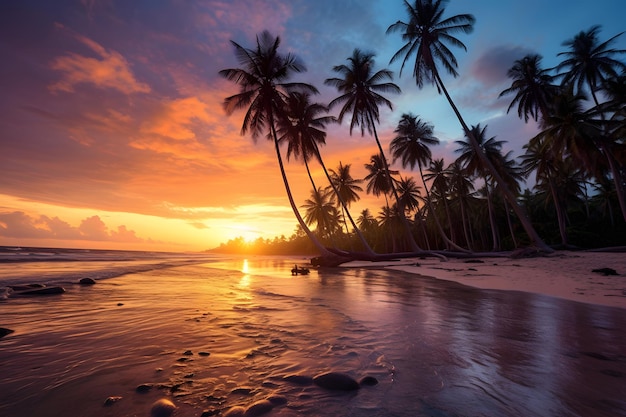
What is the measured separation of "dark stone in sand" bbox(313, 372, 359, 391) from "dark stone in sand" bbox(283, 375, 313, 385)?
7 centimetres

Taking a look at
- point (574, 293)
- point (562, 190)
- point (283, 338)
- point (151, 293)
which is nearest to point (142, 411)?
point (283, 338)

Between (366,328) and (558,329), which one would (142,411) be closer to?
(366,328)

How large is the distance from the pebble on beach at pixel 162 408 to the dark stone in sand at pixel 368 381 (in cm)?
127

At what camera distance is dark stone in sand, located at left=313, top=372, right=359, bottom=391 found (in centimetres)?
197

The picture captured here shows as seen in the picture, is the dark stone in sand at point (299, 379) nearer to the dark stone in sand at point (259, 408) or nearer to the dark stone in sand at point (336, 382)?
the dark stone in sand at point (336, 382)

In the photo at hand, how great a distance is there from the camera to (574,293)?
6570 mm

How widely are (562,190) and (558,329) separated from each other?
38.1 m

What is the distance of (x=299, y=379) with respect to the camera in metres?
2.12

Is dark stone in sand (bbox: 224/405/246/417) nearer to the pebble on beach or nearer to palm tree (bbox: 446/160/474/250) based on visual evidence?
the pebble on beach

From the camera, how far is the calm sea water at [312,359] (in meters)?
1.77

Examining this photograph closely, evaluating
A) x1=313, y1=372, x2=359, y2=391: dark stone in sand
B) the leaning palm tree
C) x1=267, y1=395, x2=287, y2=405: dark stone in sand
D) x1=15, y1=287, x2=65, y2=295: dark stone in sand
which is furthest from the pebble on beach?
the leaning palm tree

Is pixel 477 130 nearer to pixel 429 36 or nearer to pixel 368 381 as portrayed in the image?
pixel 429 36

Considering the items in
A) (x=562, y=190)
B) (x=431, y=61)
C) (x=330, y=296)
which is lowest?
(x=330, y=296)

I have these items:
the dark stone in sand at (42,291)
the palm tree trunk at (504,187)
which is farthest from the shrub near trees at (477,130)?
the dark stone in sand at (42,291)
